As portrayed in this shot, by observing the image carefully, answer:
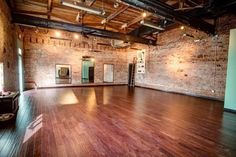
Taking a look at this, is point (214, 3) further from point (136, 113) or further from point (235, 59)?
point (136, 113)

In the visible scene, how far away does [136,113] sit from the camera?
4.47 meters

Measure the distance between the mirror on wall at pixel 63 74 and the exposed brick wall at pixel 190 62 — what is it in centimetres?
584

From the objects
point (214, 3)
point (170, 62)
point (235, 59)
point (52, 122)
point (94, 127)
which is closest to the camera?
point (94, 127)

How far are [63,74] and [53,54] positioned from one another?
5.37ft

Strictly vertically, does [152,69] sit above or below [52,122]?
above

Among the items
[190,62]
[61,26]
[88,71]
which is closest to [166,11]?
[190,62]

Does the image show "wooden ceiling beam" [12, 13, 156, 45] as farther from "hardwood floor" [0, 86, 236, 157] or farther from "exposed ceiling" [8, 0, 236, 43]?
"hardwood floor" [0, 86, 236, 157]

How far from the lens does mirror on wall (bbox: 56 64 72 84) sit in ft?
34.5

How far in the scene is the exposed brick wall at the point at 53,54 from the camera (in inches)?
374

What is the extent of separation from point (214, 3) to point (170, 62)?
501 centimetres

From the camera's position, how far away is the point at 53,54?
10.1 metres

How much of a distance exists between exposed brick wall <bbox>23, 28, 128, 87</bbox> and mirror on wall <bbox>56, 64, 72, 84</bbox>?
29 centimetres

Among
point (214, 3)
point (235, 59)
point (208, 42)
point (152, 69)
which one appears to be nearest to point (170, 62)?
point (152, 69)

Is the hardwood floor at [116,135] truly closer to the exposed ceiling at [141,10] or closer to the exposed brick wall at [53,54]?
the exposed ceiling at [141,10]
